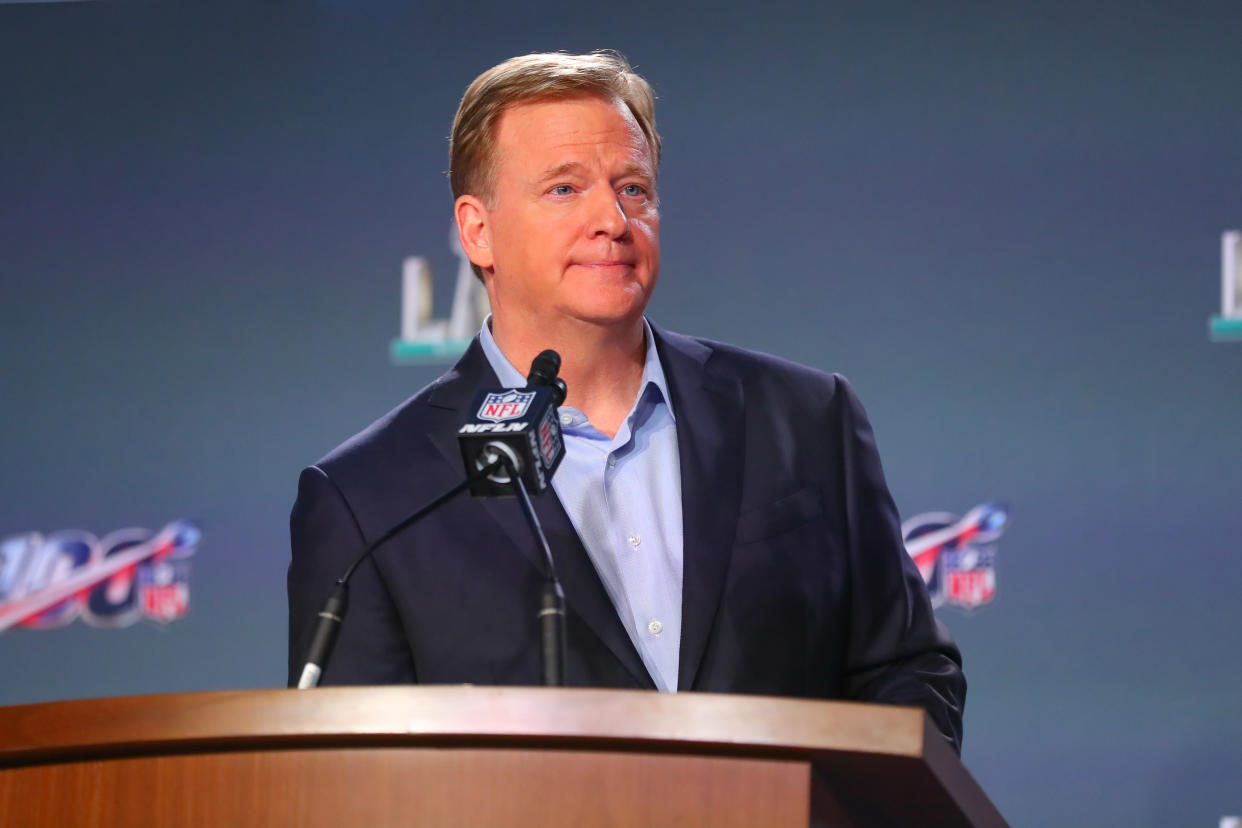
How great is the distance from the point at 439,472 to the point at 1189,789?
2030mm

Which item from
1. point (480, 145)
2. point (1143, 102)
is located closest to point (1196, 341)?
point (1143, 102)

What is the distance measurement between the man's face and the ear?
67 mm

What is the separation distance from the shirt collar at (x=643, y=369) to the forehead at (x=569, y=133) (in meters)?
0.27

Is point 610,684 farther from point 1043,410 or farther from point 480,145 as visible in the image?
point 1043,410

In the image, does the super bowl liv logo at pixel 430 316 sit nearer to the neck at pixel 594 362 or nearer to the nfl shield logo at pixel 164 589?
the nfl shield logo at pixel 164 589

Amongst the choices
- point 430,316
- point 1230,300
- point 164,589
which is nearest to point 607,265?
point 430,316

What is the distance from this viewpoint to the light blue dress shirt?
1.98 m

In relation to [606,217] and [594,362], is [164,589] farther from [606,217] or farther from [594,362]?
[606,217]

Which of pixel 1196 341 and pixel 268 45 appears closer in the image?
pixel 1196 341

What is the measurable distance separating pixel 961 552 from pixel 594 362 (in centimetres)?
143

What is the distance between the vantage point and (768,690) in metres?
1.96

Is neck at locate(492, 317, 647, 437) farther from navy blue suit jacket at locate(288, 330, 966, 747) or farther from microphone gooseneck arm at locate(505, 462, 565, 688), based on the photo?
microphone gooseneck arm at locate(505, 462, 565, 688)

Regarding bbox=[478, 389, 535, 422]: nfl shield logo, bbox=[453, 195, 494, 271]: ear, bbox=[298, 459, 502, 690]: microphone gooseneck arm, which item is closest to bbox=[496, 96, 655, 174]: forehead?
bbox=[453, 195, 494, 271]: ear

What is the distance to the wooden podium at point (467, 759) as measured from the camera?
3.48 feet
